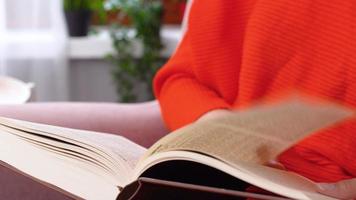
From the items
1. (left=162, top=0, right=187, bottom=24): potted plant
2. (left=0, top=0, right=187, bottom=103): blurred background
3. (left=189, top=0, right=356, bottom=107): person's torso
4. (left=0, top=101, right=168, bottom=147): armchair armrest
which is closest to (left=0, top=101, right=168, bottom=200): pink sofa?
(left=0, top=101, right=168, bottom=147): armchair armrest

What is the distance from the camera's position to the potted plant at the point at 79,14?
221cm

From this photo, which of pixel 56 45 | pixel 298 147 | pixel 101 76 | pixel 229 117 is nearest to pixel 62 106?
pixel 298 147

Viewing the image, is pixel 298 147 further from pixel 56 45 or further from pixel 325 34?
pixel 56 45

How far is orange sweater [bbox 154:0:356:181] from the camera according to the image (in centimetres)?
84

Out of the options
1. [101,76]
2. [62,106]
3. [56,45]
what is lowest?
[101,76]

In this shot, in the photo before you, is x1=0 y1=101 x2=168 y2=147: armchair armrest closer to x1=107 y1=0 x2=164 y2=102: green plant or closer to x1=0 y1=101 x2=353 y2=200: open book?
x1=0 y1=101 x2=353 y2=200: open book

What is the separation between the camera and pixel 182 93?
101 cm

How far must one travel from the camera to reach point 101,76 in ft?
7.69

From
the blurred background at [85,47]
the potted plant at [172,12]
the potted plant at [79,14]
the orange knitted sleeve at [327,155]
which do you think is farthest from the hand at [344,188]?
the potted plant at [172,12]

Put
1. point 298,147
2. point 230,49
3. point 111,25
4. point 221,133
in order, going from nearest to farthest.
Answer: point 221,133
point 298,147
point 230,49
point 111,25

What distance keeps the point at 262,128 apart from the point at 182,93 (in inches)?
17.9

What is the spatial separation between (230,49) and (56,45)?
1.25 meters

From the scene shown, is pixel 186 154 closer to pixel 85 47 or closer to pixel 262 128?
pixel 262 128

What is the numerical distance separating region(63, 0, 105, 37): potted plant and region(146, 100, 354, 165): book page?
1699 millimetres
